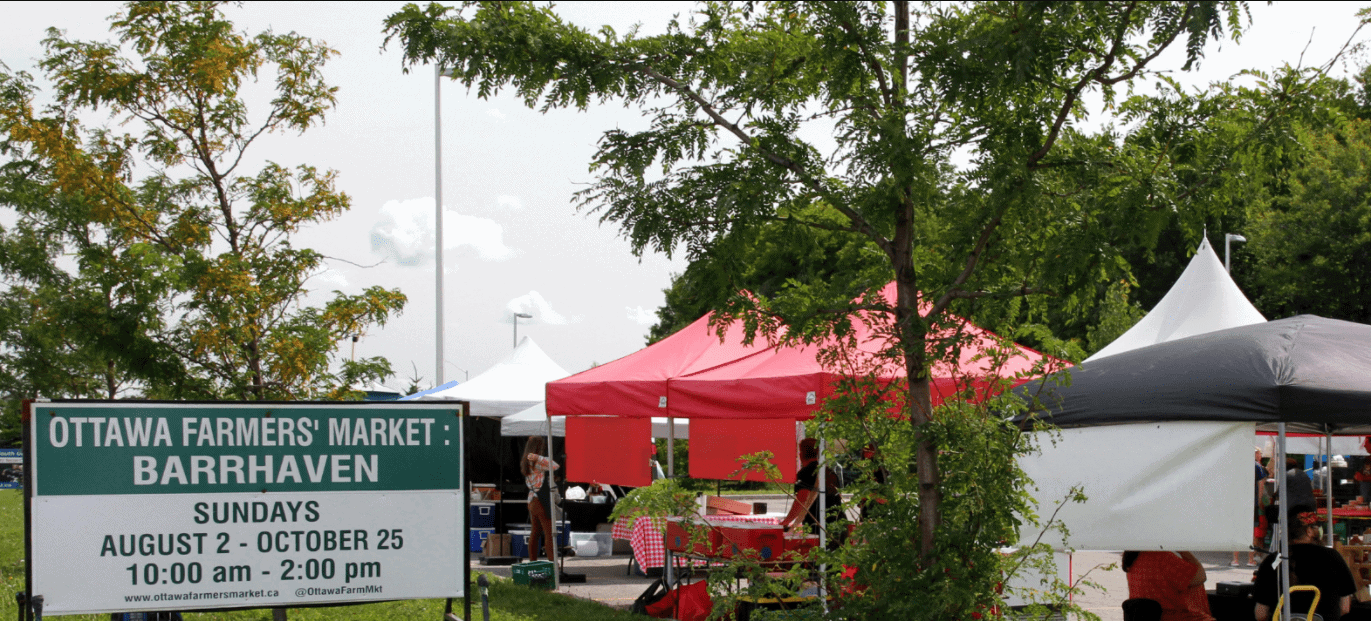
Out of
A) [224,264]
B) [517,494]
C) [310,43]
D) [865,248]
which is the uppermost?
[310,43]

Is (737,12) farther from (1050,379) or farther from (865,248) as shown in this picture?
(1050,379)

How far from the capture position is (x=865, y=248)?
4875mm

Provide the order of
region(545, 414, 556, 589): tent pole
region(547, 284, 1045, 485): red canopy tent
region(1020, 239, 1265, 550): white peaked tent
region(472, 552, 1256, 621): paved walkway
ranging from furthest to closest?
region(545, 414, 556, 589): tent pole → region(472, 552, 1256, 621): paved walkway → region(547, 284, 1045, 485): red canopy tent → region(1020, 239, 1265, 550): white peaked tent

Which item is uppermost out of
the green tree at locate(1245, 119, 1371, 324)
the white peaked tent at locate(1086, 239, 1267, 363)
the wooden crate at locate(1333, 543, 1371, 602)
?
the green tree at locate(1245, 119, 1371, 324)

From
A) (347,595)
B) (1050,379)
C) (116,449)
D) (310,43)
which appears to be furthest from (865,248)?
(310,43)

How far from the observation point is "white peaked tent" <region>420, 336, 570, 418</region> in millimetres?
18047

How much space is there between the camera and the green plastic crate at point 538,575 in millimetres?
12766

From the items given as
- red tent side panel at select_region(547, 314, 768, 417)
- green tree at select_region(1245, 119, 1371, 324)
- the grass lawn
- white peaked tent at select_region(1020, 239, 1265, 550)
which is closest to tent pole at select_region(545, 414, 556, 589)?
the grass lawn

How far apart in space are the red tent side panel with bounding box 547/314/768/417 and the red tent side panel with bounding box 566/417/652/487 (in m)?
0.93

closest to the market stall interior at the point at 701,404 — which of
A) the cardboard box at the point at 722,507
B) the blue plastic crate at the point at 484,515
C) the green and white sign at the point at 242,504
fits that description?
the cardboard box at the point at 722,507

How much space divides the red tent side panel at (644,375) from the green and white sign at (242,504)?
511 centimetres

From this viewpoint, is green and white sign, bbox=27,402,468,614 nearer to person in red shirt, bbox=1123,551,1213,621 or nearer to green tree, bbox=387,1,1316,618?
green tree, bbox=387,1,1316,618

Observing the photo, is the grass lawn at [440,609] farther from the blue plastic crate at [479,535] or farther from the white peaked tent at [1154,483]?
the blue plastic crate at [479,535]

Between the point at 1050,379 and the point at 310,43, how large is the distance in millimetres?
7546
